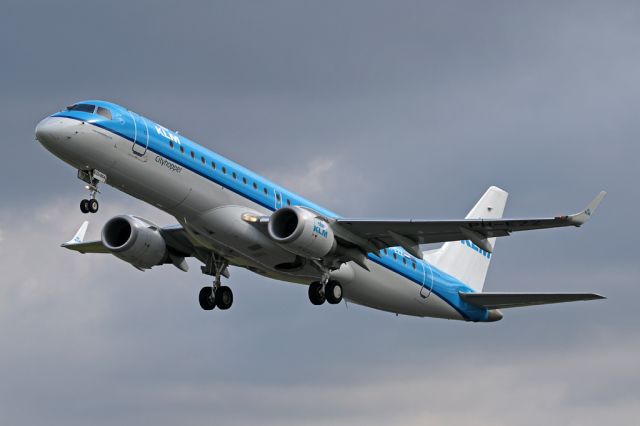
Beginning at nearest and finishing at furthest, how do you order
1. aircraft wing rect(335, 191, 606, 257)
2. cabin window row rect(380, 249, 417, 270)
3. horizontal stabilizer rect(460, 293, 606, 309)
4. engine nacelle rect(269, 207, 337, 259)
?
aircraft wing rect(335, 191, 606, 257) < engine nacelle rect(269, 207, 337, 259) < horizontal stabilizer rect(460, 293, 606, 309) < cabin window row rect(380, 249, 417, 270)

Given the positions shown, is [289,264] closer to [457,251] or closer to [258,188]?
[258,188]

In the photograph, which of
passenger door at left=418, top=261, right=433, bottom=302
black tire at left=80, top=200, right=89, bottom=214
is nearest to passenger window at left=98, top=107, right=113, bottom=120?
black tire at left=80, top=200, right=89, bottom=214

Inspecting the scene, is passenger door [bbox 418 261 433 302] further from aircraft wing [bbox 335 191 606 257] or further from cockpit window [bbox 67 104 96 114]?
cockpit window [bbox 67 104 96 114]

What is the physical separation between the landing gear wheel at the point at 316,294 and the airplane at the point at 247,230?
0.04 metres

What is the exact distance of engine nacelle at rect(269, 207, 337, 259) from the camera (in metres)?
41.6

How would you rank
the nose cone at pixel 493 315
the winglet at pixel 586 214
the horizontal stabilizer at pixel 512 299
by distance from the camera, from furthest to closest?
the nose cone at pixel 493 315
the horizontal stabilizer at pixel 512 299
the winglet at pixel 586 214

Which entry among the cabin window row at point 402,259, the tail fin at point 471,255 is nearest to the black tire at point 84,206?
the cabin window row at point 402,259

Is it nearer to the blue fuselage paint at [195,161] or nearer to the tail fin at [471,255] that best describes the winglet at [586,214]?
the blue fuselage paint at [195,161]

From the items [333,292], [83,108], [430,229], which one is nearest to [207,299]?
[333,292]

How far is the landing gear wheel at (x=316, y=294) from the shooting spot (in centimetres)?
4409

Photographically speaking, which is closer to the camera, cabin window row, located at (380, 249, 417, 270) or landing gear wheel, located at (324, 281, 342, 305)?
landing gear wheel, located at (324, 281, 342, 305)

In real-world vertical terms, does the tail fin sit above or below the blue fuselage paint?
above

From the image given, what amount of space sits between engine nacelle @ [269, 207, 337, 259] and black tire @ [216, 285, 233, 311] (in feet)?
18.0

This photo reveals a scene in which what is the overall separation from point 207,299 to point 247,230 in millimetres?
6029
